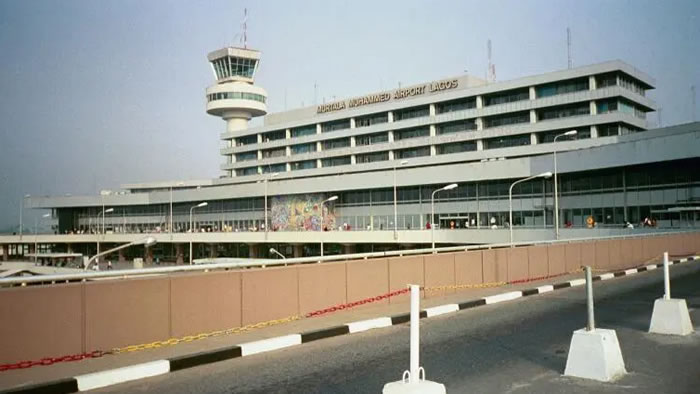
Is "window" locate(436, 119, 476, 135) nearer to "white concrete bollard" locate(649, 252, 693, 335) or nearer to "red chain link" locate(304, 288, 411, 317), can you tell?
"red chain link" locate(304, 288, 411, 317)

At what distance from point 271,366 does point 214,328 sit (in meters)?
2.17

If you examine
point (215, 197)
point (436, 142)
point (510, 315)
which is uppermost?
point (436, 142)

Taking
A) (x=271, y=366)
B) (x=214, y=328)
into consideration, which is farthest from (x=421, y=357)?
(x=214, y=328)

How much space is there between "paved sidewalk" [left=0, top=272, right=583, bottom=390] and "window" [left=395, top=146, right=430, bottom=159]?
77.0m

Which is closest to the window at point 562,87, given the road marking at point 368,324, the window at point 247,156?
the window at point 247,156

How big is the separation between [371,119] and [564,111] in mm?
31891

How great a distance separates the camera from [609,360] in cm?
725

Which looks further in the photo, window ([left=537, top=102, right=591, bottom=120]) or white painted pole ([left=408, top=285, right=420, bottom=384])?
window ([left=537, top=102, right=591, bottom=120])

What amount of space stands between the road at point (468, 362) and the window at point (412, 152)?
79440 millimetres

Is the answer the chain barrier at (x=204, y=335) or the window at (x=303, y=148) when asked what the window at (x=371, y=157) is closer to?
the window at (x=303, y=148)

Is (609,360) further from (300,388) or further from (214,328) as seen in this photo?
(214,328)

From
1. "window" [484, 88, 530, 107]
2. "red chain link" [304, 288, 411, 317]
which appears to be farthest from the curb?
"window" [484, 88, 530, 107]

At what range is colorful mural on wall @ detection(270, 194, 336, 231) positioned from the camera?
8581 centimetres

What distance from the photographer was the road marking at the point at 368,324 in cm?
1108
